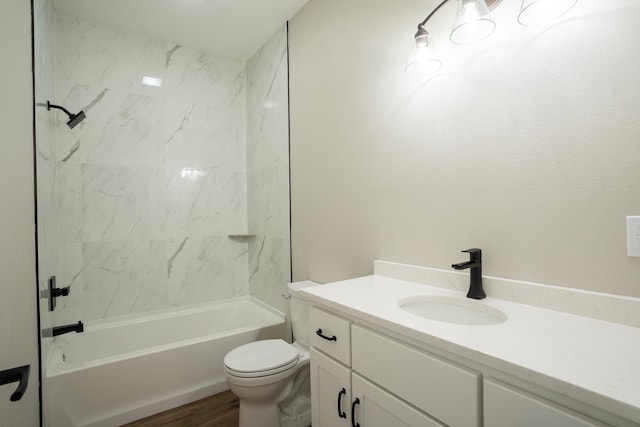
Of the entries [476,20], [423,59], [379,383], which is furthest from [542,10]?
[379,383]

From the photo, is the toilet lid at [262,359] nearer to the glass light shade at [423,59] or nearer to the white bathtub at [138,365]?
the white bathtub at [138,365]

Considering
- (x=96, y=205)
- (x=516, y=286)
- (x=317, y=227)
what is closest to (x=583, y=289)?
(x=516, y=286)

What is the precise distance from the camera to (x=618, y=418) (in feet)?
1.69

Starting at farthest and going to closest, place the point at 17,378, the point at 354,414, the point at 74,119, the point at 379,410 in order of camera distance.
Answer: the point at 74,119 → the point at 354,414 → the point at 379,410 → the point at 17,378

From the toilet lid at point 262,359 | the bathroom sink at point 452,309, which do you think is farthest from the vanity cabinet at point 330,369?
the toilet lid at point 262,359

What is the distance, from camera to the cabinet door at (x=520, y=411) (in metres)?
0.57

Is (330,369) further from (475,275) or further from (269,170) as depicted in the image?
(269,170)

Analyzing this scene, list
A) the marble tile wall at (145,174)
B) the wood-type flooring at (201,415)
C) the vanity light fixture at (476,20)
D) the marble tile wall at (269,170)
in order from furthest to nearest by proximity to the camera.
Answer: the marble tile wall at (269,170) < the marble tile wall at (145,174) < the wood-type flooring at (201,415) < the vanity light fixture at (476,20)

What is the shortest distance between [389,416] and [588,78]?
A: 1203 mm

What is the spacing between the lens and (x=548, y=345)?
27.9 inches

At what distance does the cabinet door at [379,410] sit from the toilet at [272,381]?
58 cm

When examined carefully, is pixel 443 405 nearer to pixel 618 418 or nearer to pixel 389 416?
pixel 389 416

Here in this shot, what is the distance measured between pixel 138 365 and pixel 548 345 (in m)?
2.17

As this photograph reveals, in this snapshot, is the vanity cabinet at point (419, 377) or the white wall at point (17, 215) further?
the white wall at point (17, 215)
